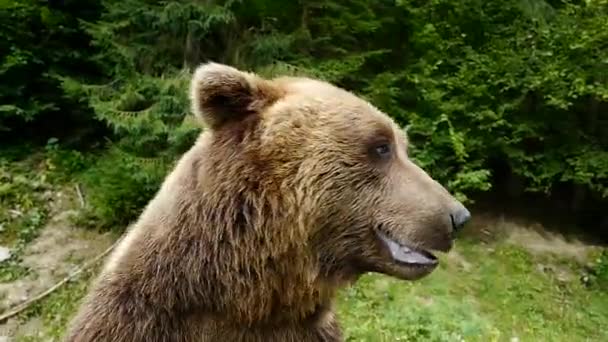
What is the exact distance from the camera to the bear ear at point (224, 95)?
282 centimetres

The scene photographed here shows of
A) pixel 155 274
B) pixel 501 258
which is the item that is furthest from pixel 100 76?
pixel 155 274

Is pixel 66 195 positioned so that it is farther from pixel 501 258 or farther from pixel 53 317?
pixel 501 258

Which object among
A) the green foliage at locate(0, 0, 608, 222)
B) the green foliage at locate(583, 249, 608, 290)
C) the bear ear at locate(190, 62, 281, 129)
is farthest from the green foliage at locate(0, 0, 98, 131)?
the bear ear at locate(190, 62, 281, 129)

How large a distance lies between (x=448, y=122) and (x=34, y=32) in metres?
4.53

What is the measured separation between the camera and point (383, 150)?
2914mm

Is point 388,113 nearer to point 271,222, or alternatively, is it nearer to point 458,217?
point 458,217

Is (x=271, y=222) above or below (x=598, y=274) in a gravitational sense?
above

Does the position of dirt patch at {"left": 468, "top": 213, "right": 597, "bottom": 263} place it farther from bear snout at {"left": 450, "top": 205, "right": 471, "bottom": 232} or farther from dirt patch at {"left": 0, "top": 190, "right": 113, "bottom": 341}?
bear snout at {"left": 450, "top": 205, "right": 471, "bottom": 232}

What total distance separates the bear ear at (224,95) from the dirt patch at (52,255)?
189 inches

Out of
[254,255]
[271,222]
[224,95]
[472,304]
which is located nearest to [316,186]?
[271,222]

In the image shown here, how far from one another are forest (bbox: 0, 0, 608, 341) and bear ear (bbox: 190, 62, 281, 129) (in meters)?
4.18

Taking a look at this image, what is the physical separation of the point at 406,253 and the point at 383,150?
0.34 metres

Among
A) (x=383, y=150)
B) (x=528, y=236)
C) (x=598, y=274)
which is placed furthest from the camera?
(x=528, y=236)

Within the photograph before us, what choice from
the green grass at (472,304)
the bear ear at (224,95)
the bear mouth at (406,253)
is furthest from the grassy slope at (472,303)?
the bear ear at (224,95)
